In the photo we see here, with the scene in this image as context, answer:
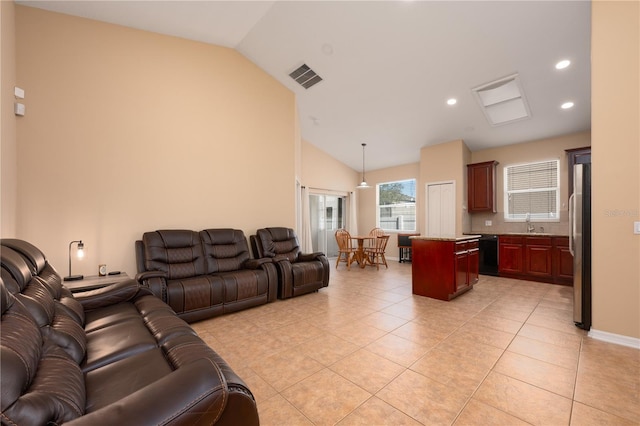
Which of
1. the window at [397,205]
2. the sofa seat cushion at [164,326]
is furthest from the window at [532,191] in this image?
the sofa seat cushion at [164,326]

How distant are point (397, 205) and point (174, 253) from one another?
6.01m

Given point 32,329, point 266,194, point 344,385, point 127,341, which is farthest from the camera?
point 266,194

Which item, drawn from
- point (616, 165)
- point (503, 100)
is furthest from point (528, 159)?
point (616, 165)

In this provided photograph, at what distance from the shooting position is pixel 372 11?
3.16 m

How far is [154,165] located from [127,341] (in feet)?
8.61

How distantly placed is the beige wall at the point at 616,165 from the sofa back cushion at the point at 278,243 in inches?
142

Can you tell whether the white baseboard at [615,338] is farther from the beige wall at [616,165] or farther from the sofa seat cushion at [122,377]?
the sofa seat cushion at [122,377]

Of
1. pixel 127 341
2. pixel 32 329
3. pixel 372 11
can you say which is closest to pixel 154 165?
pixel 127 341

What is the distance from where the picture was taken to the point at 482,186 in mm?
5770

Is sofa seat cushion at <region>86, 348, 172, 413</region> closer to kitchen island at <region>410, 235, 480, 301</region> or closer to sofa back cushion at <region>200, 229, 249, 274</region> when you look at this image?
sofa back cushion at <region>200, 229, 249, 274</region>

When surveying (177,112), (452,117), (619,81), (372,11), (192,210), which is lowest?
(192,210)

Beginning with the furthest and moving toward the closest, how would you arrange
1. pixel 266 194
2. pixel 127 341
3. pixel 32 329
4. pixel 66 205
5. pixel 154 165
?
pixel 266 194 → pixel 154 165 → pixel 66 205 → pixel 127 341 → pixel 32 329

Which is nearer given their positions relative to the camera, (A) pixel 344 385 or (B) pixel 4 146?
(A) pixel 344 385

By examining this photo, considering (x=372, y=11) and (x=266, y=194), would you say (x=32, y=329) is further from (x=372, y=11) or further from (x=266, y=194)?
(x=372, y=11)
